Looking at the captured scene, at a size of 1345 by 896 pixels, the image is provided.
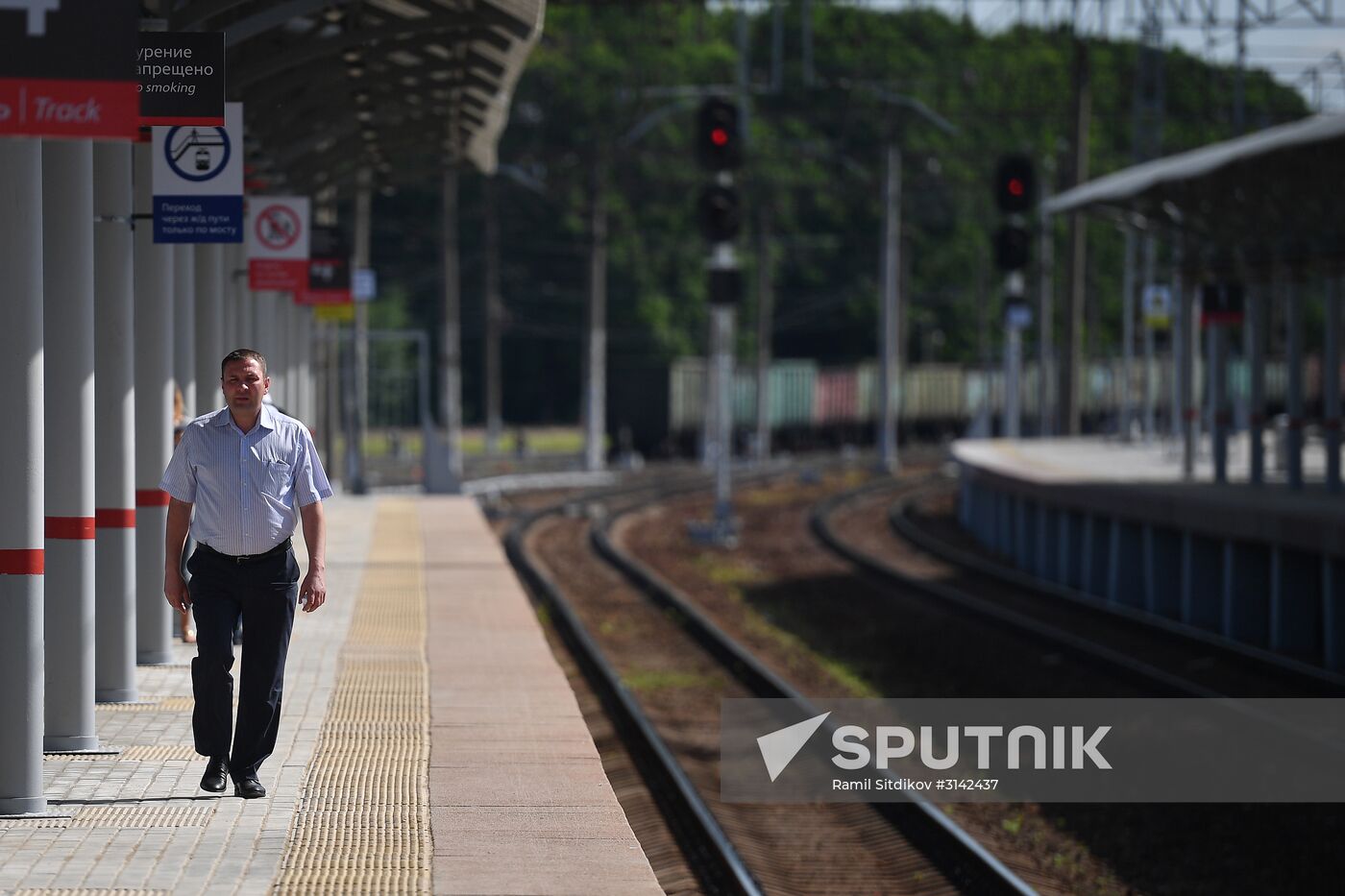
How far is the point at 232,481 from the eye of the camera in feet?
26.1

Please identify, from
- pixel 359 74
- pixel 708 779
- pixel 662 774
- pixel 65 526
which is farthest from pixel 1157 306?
pixel 65 526

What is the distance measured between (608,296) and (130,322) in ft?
196

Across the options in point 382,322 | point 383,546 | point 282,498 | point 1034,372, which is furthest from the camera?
point 1034,372

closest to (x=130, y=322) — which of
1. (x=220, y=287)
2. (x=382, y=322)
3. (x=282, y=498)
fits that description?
(x=282, y=498)

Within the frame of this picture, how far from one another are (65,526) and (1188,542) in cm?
1349

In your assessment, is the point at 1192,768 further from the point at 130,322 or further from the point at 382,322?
the point at 382,322

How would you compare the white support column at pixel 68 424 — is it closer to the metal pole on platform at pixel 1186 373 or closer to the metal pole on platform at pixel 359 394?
the metal pole on platform at pixel 359 394

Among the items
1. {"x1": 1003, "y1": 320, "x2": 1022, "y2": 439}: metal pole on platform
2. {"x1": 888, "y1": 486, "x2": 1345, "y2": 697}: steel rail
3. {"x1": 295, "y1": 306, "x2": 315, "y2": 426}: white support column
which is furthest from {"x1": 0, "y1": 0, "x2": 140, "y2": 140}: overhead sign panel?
{"x1": 1003, "y1": 320, "x2": 1022, "y2": 439}: metal pole on platform

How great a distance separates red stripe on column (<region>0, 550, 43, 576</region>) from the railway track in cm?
333

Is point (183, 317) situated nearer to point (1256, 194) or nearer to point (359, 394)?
point (1256, 194)

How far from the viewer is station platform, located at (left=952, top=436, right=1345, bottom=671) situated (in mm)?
17453

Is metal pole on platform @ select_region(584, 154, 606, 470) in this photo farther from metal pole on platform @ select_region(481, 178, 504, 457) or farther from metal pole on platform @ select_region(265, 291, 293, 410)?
metal pole on platform @ select_region(265, 291, 293, 410)

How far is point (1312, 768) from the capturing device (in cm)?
1198

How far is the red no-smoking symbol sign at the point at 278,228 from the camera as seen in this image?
52.7 feet
